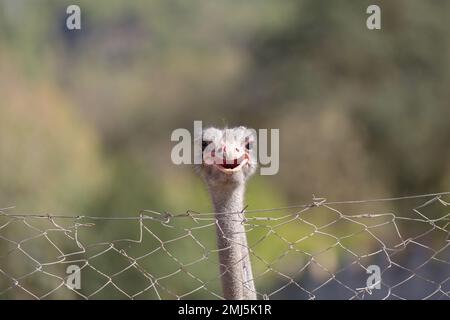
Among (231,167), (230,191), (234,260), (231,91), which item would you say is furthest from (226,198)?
(231,91)

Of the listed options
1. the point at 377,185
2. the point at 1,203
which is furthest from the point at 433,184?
the point at 1,203

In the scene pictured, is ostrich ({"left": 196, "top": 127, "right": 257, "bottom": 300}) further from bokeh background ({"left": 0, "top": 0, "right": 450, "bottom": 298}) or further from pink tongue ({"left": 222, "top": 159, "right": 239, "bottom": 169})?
bokeh background ({"left": 0, "top": 0, "right": 450, "bottom": 298})

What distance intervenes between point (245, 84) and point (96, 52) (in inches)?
122

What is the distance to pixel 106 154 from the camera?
46.5ft

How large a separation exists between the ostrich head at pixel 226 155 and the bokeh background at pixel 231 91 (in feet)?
20.7

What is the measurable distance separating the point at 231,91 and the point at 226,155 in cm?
1505

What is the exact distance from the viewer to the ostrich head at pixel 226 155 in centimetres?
286

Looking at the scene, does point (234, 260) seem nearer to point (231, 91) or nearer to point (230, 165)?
point (230, 165)

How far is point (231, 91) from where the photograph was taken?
17.8m

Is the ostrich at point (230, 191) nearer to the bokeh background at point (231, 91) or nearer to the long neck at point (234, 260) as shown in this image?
the long neck at point (234, 260)

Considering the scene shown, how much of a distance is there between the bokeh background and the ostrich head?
6304mm

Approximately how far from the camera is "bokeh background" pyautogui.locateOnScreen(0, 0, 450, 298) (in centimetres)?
1216

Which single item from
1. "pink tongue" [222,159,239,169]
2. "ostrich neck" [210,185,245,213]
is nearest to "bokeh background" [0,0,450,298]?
"ostrich neck" [210,185,245,213]
